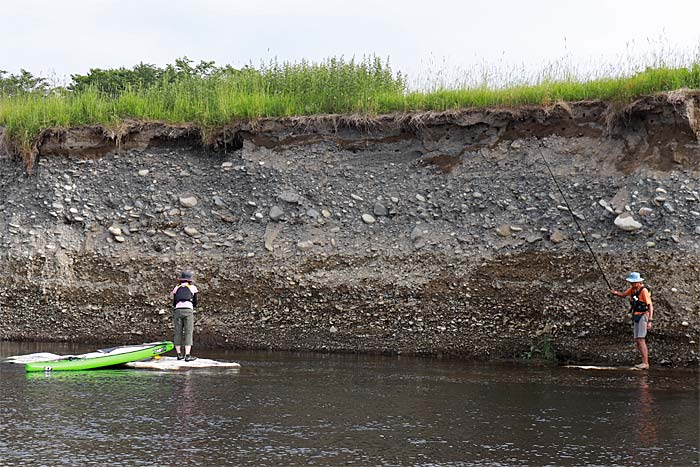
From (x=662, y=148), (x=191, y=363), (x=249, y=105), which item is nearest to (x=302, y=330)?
(x=191, y=363)

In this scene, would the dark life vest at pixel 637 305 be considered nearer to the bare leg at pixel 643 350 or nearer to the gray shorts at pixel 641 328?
the gray shorts at pixel 641 328

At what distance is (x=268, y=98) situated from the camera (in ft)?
71.8

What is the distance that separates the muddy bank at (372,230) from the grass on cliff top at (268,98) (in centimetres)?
49

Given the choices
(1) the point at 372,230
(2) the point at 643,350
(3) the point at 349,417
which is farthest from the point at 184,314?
(2) the point at 643,350

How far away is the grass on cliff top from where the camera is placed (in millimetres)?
20266

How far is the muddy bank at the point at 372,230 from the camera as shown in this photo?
1712cm

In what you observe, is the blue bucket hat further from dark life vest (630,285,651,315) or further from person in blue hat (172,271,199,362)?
person in blue hat (172,271,199,362)

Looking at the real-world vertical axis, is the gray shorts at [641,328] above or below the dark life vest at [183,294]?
below

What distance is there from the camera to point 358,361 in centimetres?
1650

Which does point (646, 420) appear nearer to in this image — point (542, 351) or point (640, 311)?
point (640, 311)

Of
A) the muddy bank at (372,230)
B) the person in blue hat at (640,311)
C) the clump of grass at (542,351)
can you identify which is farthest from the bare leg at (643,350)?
the clump of grass at (542,351)

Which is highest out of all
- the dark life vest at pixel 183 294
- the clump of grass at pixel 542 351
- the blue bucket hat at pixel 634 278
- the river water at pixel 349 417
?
the blue bucket hat at pixel 634 278

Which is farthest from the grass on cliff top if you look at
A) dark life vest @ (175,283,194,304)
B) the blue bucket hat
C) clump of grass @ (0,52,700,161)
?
dark life vest @ (175,283,194,304)

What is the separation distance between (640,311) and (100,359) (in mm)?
9231
